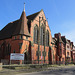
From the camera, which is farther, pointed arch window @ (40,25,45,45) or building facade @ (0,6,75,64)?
pointed arch window @ (40,25,45,45)

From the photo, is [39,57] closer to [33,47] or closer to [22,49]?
[33,47]

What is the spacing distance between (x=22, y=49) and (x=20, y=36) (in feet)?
12.5

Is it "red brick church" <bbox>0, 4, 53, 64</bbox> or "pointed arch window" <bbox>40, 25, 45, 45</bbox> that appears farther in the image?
"pointed arch window" <bbox>40, 25, 45, 45</bbox>

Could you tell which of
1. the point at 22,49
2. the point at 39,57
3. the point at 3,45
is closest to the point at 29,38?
the point at 22,49

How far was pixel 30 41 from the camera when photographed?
115 feet

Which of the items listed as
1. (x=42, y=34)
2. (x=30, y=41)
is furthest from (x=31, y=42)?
(x=42, y=34)

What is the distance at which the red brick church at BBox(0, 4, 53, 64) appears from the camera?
3294 cm

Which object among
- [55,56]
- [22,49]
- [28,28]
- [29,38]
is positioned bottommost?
[55,56]

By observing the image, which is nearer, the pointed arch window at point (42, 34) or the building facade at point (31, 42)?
the building facade at point (31, 42)

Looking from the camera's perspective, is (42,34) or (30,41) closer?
(30,41)

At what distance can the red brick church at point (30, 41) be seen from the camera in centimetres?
3294

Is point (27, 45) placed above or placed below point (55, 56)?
above

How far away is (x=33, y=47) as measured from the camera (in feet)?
115

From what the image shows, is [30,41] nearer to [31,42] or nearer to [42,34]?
[31,42]
